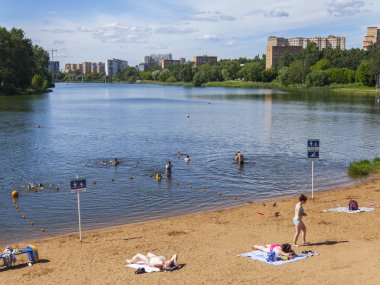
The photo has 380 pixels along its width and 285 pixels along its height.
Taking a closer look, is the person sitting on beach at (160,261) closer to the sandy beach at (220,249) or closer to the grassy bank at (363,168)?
the sandy beach at (220,249)

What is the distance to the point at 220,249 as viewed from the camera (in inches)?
782

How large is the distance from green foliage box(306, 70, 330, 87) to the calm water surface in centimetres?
10895

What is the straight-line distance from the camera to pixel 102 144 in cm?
5656

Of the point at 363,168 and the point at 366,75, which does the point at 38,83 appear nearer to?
the point at 366,75

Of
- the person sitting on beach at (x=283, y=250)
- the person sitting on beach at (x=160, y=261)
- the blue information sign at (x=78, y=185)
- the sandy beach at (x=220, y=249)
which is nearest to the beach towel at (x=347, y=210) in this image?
the sandy beach at (x=220, y=249)

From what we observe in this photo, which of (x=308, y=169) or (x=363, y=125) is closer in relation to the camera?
(x=308, y=169)

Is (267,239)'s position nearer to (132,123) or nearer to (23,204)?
(23,204)

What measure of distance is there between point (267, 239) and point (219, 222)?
4305 millimetres

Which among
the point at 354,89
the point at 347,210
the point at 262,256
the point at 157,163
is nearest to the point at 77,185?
the point at 262,256

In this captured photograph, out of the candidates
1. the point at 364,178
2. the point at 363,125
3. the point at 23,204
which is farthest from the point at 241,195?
the point at 363,125

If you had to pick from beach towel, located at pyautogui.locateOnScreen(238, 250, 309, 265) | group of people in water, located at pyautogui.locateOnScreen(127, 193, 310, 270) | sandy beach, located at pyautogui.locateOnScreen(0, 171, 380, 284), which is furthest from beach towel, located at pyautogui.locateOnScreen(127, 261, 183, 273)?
beach towel, located at pyautogui.locateOnScreen(238, 250, 309, 265)

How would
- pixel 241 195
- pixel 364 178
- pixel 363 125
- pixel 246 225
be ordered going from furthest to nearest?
pixel 363 125 → pixel 364 178 → pixel 241 195 → pixel 246 225

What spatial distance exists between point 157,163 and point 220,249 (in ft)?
80.7

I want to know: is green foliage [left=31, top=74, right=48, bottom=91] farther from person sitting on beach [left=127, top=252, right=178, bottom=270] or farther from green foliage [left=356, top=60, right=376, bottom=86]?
person sitting on beach [left=127, top=252, right=178, bottom=270]
